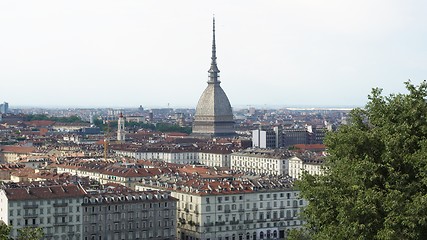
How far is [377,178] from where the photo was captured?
26188mm

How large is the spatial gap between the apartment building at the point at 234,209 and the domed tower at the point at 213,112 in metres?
111

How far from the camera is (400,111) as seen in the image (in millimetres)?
27609

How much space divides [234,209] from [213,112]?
117238 mm

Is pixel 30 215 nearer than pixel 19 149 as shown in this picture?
Yes

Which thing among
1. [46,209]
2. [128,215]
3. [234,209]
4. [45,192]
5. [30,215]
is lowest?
[234,209]

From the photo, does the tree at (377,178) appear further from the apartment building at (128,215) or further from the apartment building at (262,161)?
the apartment building at (262,161)

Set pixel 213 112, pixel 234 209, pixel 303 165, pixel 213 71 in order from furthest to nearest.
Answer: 1. pixel 213 71
2. pixel 213 112
3. pixel 303 165
4. pixel 234 209

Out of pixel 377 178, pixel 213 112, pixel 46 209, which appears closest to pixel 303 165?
pixel 46 209

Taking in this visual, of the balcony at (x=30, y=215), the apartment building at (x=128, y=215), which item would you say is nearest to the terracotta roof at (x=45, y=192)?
the apartment building at (x=128, y=215)

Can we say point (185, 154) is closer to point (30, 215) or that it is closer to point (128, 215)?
point (128, 215)

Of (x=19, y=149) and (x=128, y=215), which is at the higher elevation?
(x=19, y=149)

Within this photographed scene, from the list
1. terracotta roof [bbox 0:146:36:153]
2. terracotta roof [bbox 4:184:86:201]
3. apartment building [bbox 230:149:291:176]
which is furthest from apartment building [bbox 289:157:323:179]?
terracotta roof [bbox 4:184:86:201]

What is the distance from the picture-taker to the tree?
24.7 meters

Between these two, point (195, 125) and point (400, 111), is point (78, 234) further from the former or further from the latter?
point (195, 125)
